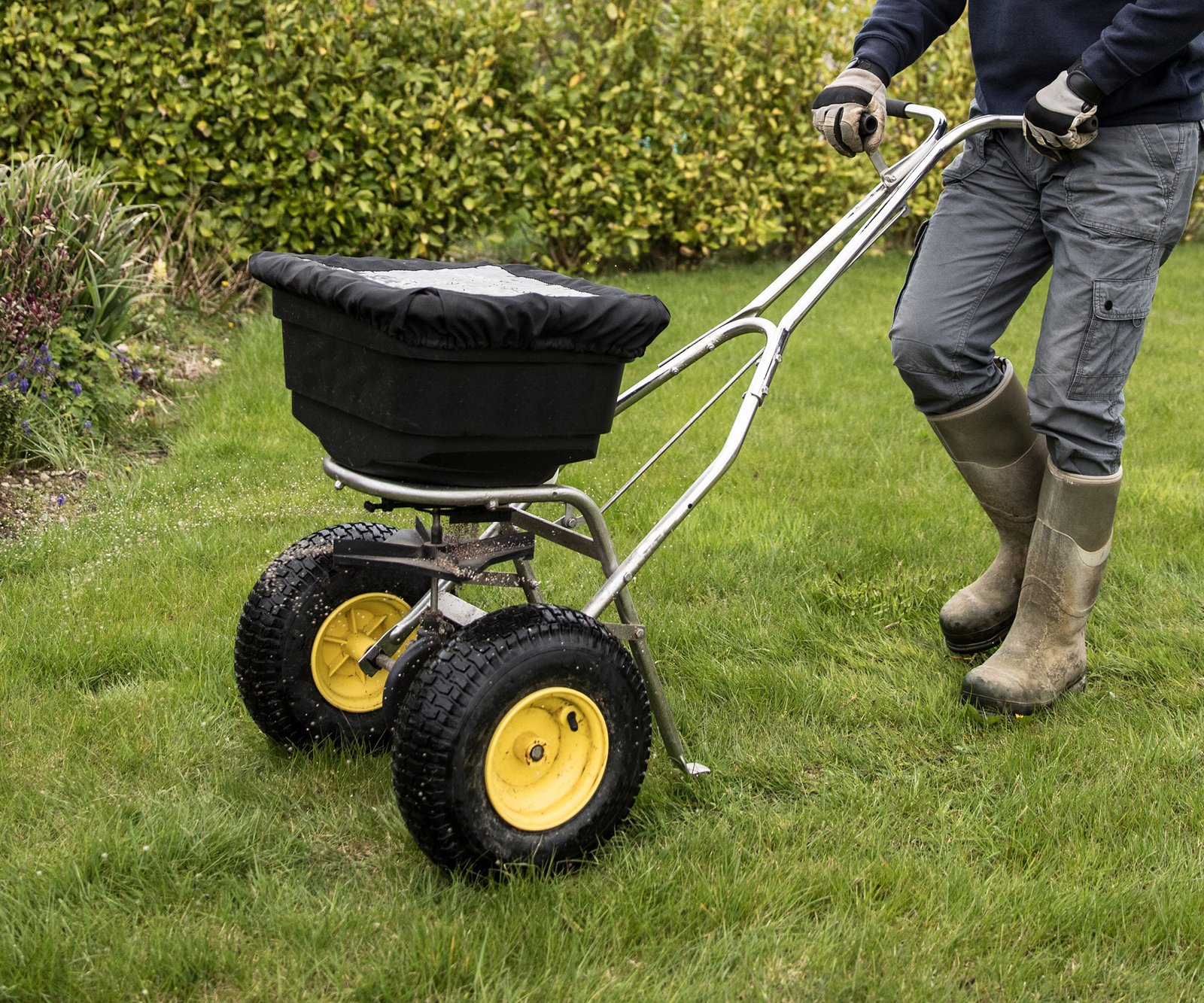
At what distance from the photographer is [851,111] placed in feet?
9.43

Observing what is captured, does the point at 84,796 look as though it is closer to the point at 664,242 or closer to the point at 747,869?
the point at 747,869

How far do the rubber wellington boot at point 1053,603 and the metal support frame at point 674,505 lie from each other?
71 cm

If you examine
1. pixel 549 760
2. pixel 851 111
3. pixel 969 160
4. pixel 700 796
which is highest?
pixel 851 111

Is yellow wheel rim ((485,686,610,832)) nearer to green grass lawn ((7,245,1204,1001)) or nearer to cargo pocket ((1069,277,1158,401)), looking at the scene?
green grass lawn ((7,245,1204,1001))

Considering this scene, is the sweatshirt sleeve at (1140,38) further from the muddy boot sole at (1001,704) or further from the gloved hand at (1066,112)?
the muddy boot sole at (1001,704)

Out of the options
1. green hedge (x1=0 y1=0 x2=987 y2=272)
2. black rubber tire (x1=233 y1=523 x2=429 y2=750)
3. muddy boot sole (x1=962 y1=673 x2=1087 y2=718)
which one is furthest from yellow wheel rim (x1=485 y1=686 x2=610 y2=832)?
green hedge (x1=0 y1=0 x2=987 y2=272)

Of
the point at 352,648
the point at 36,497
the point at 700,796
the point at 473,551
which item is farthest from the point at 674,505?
the point at 36,497

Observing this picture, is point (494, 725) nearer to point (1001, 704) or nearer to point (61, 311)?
point (1001, 704)

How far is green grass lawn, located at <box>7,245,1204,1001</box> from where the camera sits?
211 centimetres

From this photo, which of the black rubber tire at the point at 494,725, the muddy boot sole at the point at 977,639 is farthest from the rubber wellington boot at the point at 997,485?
the black rubber tire at the point at 494,725

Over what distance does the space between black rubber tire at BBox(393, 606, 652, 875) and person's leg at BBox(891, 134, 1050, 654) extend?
1.12m

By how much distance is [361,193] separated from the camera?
6.56 m

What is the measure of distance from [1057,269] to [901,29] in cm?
72

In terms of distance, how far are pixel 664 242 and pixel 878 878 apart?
19.8 feet
